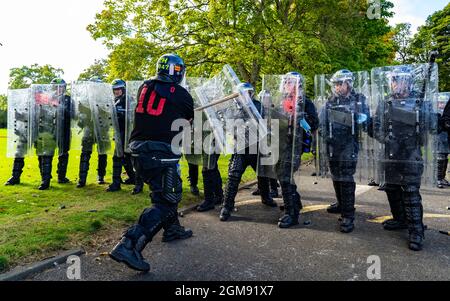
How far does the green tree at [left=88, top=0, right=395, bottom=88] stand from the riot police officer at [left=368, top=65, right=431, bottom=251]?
8.09 meters

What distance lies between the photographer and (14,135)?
849cm

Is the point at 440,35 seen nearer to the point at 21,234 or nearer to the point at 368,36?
the point at 368,36

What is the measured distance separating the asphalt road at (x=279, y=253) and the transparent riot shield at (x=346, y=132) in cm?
83

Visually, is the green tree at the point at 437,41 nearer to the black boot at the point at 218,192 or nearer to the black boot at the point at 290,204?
the black boot at the point at 218,192

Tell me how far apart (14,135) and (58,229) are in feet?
14.9

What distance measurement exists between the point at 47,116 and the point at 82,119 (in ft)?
2.44

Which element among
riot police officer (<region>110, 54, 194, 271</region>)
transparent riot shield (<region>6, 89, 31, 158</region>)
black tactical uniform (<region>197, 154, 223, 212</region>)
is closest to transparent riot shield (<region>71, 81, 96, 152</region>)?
transparent riot shield (<region>6, 89, 31, 158</region>)

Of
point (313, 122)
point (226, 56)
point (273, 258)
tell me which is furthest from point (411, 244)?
point (226, 56)

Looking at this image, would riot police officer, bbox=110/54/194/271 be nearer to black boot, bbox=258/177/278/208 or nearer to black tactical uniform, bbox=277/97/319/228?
black tactical uniform, bbox=277/97/319/228

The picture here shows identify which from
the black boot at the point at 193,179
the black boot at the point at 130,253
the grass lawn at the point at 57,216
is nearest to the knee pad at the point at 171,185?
the black boot at the point at 130,253

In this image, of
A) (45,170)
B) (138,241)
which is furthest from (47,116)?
(138,241)

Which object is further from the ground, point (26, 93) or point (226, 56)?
point (226, 56)

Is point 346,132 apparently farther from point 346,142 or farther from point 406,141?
point 406,141

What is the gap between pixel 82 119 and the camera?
26.7 feet
